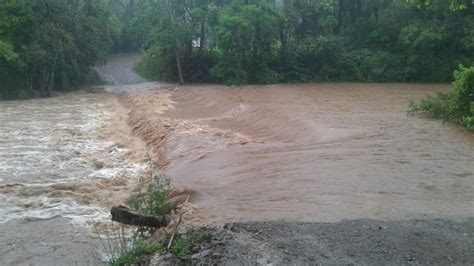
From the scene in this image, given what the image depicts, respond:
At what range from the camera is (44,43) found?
2552cm

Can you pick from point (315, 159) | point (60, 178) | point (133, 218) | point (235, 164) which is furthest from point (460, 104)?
point (60, 178)

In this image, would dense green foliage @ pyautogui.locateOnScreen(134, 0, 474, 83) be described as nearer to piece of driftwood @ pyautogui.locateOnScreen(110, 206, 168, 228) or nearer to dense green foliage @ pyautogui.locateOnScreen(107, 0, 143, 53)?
dense green foliage @ pyautogui.locateOnScreen(107, 0, 143, 53)

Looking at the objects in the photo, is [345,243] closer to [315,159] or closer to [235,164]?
[315,159]

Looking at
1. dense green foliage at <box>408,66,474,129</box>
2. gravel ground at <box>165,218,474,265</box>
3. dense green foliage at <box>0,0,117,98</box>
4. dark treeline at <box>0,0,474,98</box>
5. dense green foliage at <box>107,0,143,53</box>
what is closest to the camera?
gravel ground at <box>165,218,474,265</box>

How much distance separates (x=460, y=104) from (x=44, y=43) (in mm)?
20328

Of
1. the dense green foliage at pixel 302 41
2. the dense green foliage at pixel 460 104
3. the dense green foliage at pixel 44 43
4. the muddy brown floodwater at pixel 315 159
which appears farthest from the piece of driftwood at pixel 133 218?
the dense green foliage at pixel 302 41

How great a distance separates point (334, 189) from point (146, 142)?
7622 millimetres

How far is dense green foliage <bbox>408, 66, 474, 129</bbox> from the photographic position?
14.4 metres

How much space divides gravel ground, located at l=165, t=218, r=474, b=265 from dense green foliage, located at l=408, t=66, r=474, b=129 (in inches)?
315

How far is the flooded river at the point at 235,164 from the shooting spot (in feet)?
26.7

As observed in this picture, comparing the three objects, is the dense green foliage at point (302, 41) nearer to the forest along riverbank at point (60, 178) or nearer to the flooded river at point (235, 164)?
the flooded river at point (235, 164)

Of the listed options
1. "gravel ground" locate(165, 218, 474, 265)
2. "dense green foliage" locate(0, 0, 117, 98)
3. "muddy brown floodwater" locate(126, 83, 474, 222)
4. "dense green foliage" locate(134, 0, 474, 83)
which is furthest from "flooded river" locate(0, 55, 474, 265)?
"dense green foliage" locate(134, 0, 474, 83)

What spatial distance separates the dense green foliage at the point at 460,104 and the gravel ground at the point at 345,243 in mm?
7997

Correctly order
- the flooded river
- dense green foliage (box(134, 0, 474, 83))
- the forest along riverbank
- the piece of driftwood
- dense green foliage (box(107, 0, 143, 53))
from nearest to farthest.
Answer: the piece of driftwood
the forest along riverbank
the flooded river
dense green foliage (box(134, 0, 474, 83))
dense green foliage (box(107, 0, 143, 53))
